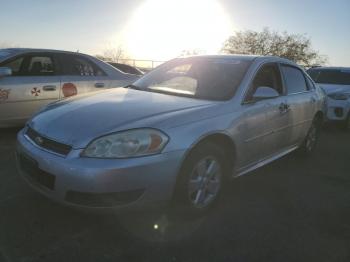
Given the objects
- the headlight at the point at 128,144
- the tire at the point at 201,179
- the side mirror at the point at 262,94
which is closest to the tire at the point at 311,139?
the side mirror at the point at 262,94

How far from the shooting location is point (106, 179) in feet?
9.37

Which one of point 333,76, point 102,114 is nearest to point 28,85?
point 102,114

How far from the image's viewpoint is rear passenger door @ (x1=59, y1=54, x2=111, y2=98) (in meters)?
6.43

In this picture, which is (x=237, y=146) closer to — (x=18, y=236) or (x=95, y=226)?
(x=95, y=226)

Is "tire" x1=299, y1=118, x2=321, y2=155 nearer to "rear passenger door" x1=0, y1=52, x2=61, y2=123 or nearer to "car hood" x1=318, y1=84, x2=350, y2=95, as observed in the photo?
"car hood" x1=318, y1=84, x2=350, y2=95

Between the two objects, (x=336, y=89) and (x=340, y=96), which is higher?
(x=336, y=89)

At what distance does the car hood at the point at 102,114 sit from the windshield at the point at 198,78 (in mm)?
234

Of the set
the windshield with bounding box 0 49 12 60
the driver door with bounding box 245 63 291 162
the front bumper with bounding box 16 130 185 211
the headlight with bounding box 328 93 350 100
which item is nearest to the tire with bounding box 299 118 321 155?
the driver door with bounding box 245 63 291 162

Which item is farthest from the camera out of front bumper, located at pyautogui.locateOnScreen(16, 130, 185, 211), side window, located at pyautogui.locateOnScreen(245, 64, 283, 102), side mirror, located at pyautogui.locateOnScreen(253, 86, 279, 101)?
side window, located at pyautogui.locateOnScreen(245, 64, 283, 102)

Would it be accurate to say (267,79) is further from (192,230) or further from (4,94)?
(4,94)

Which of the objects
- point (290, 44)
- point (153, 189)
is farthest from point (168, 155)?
point (290, 44)

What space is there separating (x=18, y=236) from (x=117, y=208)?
2.60 ft

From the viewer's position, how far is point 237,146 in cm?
380

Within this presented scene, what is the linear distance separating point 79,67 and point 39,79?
848 mm
